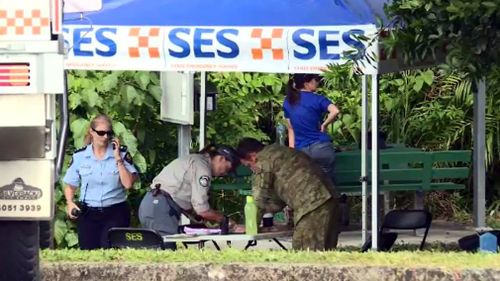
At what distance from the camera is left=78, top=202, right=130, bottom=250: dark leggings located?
906cm

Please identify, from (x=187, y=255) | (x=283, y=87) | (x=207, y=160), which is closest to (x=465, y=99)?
(x=283, y=87)

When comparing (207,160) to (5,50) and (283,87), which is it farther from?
(283,87)

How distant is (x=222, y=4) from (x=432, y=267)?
2.94 m

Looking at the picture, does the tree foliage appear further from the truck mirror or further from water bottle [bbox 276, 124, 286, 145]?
water bottle [bbox 276, 124, 286, 145]

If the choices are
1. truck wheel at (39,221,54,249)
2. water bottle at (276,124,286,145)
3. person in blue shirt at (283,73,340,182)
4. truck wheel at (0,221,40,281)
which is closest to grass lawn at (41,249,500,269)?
truck wheel at (39,221,54,249)

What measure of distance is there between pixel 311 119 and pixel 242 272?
357 centimetres

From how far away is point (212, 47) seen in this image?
27.0 ft

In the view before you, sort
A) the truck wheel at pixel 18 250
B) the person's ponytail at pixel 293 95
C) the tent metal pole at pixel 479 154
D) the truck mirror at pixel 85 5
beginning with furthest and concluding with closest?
the person's ponytail at pixel 293 95, the tent metal pole at pixel 479 154, the truck mirror at pixel 85 5, the truck wheel at pixel 18 250

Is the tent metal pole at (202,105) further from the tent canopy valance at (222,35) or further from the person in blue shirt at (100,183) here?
the tent canopy valance at (222,35)

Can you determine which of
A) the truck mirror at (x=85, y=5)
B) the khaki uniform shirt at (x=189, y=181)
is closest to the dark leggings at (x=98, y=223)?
the khaki uniform shirt at (x=189, y=181)

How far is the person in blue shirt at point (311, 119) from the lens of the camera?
33.6ft

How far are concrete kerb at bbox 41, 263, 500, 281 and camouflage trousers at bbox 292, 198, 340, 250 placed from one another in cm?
171

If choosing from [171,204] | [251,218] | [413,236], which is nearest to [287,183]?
[251,218]

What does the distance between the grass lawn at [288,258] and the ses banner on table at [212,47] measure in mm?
1445
